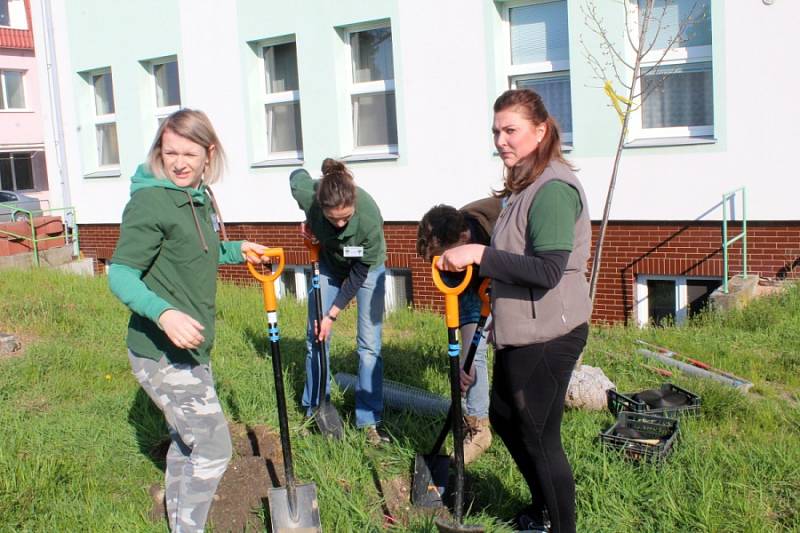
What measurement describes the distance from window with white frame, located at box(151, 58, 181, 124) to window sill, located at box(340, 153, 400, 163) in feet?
11.3

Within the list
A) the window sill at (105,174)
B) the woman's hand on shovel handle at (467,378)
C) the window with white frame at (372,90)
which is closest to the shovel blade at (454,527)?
the woman's hand on shovel handle at (467,378)

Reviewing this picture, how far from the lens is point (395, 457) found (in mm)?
4730

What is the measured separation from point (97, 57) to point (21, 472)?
393 inches

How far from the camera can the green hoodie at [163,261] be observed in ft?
11.1

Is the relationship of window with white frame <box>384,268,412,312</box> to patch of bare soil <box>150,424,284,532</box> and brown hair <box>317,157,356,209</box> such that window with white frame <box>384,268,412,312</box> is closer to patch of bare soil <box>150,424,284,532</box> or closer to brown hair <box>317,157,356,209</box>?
patch of bare soil <box>150,424,284,532</box>

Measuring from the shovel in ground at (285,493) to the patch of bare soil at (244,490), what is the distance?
0.24 m

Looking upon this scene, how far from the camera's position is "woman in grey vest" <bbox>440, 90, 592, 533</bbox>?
3260 mm

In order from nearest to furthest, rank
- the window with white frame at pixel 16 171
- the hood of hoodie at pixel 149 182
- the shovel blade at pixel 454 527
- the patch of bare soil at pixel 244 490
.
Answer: the hood of hoodie at pixel 149 182, the shovel blade at pixel 454 527, the patch of bare soil at pixel 244 490, the window with white frame at pixel 16 171

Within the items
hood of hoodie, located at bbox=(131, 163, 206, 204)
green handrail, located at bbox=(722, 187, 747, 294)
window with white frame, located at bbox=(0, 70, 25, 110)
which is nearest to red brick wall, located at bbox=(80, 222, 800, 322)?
green handrail, located at bbox=(722, 187, 747, 294)

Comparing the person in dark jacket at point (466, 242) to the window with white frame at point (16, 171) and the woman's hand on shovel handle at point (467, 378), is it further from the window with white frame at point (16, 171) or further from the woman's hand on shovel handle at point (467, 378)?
the window with white frame at point (16, 171)

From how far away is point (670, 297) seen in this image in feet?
29.7

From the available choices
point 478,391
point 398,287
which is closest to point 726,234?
point 398,287

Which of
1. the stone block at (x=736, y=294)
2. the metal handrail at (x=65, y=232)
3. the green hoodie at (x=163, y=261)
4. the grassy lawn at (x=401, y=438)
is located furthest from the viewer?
the metal handrail at (x=65, y=232)

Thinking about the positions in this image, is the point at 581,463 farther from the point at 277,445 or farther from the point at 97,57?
the point at 97,57
